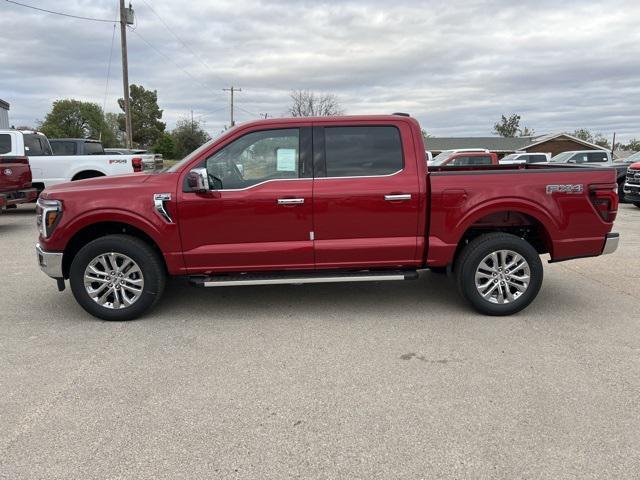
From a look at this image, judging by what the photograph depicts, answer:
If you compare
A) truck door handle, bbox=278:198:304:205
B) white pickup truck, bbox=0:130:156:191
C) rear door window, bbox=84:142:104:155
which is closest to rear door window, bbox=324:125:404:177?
truck door handle, bbox=278:198:304:205

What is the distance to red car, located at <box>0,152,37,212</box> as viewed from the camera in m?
9.71

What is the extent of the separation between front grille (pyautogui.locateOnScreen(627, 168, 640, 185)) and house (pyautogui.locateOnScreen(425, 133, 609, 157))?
44172 millimetres

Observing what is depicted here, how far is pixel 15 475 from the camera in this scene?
254cm

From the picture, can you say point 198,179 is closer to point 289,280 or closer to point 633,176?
point 289,280

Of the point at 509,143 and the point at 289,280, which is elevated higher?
the point at 509,143

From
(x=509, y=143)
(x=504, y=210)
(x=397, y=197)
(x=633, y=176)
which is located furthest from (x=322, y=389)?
(x=509, y=143)

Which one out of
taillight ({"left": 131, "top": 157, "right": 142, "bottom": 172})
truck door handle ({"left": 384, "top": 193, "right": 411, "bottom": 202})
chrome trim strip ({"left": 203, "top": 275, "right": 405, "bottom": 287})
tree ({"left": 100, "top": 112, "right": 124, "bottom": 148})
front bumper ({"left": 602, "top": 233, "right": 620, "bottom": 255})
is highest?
tree ({"left": 100, "top": 112, "right": 124, "bottom": 148})

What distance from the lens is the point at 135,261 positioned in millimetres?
4668

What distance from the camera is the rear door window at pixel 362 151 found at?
4.75 m

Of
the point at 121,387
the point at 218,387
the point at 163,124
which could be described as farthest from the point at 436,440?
the point at 163,124

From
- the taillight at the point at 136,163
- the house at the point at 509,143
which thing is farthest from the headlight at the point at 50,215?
the house at the point at 509,143

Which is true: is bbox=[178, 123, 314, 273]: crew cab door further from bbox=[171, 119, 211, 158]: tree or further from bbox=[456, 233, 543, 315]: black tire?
bbox=[171, 119, 211, 158]: tree

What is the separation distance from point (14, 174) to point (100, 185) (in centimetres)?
674

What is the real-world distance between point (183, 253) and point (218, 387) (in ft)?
5.41
